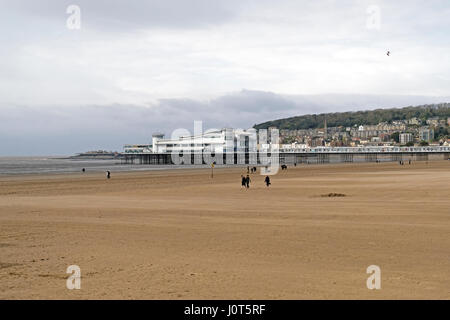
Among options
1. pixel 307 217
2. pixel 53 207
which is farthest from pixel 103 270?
pixel 53 207

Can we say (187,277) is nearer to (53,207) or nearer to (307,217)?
(307,217)

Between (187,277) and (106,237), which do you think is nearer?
(187,277)

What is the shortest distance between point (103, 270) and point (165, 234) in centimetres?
399

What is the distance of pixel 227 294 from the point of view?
6.93 meters

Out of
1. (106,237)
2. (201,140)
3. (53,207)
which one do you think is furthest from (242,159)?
(106,237)

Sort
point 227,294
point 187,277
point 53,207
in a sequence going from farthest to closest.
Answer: point 53,207, point 187,277, point 227,294

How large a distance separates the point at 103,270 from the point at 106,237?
3.64 m

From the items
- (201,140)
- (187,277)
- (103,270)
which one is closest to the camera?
(187,277)

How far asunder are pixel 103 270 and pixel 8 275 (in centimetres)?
145

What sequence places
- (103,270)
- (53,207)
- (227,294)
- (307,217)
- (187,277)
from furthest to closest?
1. (53,207)
2. (307,217)
3. (103,270)
4. (187,277)
5. (227,294)

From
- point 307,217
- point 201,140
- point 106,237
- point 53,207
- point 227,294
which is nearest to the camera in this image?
point 227,294
